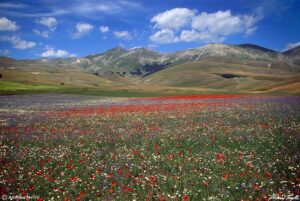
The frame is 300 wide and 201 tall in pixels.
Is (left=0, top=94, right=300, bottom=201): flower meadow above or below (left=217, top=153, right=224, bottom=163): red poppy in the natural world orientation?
below

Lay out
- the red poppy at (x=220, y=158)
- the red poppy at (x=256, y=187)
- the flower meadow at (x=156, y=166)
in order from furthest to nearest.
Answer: the red poppy at (x=220, y=158) < the flower meadow at (x=156, y=166) < the red poppy at (x=256, y=187)

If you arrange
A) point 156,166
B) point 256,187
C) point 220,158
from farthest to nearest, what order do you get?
point 220,158, point 156,166, point 256,187

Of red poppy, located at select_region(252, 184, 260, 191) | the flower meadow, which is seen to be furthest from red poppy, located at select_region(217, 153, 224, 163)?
red poppy, located at select_region(252, 184, 260, 191)

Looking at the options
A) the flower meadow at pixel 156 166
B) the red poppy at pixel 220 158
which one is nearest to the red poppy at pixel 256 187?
the flower meadow at pixel 156 166

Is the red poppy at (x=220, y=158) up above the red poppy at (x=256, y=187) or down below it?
above

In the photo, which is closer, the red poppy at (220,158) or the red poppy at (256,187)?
the red poppy at (256,187)

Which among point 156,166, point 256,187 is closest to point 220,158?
point 156,166

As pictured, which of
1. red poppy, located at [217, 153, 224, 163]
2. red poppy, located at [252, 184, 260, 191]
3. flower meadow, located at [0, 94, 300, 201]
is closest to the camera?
red poppy, located at [252, 184, 260, 191]

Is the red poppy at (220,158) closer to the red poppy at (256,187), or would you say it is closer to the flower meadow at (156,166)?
the flower meadow at (156,166)

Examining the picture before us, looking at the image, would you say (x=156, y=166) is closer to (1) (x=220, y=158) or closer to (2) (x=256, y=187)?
(1) (x=220, y=158)

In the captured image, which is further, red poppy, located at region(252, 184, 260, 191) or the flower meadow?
the flower meadow

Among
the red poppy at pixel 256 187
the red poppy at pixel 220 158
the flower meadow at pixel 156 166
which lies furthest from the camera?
the red poppy at pixel 220 158

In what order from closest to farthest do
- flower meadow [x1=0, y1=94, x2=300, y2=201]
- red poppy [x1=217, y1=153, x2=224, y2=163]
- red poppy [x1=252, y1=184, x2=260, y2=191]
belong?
1. red poppy [x1=252, y1=184, x2=260, y2=191]
2. flower meadow [x1=0, y1=94, x2=300, y2=201]
3. red poppy [x1=217, y1=153, x2=224, y2=163]

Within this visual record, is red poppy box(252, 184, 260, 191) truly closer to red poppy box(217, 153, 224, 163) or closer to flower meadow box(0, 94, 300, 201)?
flower meadow box(0, 94, 300, 201)
